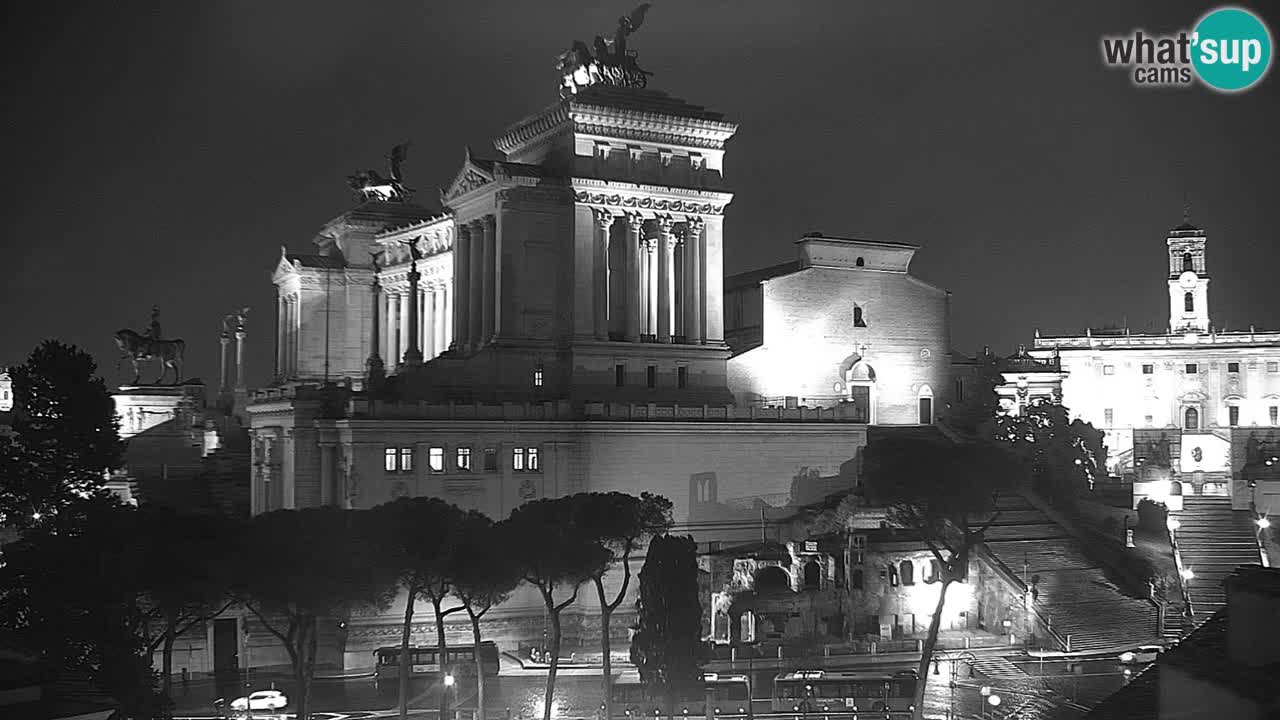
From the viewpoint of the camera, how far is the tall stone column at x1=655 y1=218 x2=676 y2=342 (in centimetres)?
8212

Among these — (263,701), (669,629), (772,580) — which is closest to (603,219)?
(772,580)

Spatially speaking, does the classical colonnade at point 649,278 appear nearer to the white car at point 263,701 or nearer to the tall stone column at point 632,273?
the tall stone column at point 632,273

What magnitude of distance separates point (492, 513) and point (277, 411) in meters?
12.1

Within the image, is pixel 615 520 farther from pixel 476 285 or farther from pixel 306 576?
pixel 476 285

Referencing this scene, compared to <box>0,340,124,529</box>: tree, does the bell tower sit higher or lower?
higher

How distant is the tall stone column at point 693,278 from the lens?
82750mm

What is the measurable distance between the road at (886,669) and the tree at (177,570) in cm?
648

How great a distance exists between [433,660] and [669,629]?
1671 cm

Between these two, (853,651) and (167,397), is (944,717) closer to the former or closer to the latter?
(853,651)

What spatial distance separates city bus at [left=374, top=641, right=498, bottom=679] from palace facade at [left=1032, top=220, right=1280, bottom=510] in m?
77.7

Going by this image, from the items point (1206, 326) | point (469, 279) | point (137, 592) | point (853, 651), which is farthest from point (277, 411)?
point (1206, 326)

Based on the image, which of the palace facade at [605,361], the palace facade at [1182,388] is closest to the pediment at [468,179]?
the palace facade at [605,361]

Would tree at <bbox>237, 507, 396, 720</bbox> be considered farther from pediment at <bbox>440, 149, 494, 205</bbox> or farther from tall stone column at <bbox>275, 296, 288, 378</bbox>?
tall stone column at <bbox>275, 296, 288, 378</bbox>

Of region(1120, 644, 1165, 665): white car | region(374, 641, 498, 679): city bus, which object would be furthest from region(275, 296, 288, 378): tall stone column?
region(1120, 644, 1165, 665): white car
